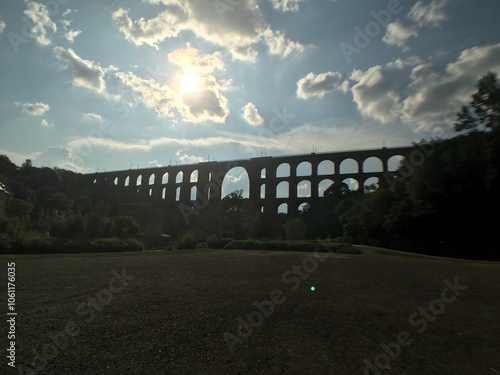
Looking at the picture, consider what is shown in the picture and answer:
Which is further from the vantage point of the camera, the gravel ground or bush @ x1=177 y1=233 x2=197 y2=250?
bush @ x1=177 y1=233 x2=197 y2=250

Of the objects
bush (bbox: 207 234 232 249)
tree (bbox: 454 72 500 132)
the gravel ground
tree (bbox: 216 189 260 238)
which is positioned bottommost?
bush (bbox: 207 234 232 249)

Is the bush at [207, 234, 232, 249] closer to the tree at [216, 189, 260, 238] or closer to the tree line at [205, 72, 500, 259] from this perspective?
the tree at [216, 189, 260, 238]

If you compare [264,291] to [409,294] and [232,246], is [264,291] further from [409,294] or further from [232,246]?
[232,246]

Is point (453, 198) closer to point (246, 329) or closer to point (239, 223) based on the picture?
point (239, 223)

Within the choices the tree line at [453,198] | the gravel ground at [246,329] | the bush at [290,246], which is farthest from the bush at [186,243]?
the gravel ground at [246,329]

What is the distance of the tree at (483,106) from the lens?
20.1m

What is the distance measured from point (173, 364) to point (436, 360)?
9.42 feet

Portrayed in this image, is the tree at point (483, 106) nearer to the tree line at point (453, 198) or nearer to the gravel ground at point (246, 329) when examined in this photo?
the tree line at point (453, 198)

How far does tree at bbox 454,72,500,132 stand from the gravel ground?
1830 centimetres

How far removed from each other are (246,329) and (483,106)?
2434 cm

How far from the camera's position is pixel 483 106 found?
2094 cm

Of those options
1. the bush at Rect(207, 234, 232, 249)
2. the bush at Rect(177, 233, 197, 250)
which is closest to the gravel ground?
the bush at Rect(177, 233, 197, 250)

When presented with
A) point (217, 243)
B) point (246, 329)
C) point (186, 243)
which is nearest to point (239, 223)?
point (217, 243)

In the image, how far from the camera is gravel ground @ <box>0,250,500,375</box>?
316cm
